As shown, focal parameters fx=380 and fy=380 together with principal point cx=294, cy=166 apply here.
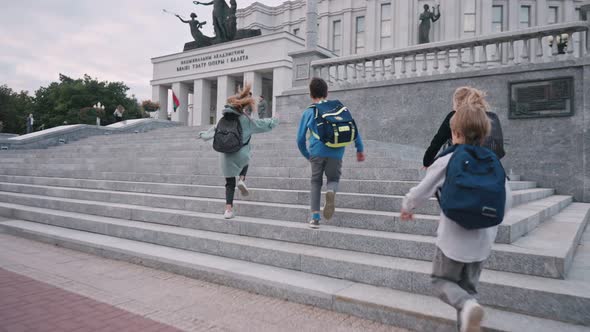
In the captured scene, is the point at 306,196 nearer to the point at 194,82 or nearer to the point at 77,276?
the point at 77,276

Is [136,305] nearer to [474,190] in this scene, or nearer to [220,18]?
[474,190]

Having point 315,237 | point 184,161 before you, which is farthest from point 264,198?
point 184,161

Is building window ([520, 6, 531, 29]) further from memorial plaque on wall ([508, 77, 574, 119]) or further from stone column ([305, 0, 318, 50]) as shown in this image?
memorial plaque on wall ([508, 77, 574, 119])

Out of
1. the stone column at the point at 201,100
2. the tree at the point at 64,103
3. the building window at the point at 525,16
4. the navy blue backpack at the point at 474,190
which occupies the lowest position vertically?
the navy blue backpack at the point at 474,190

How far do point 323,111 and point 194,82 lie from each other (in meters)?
28.0

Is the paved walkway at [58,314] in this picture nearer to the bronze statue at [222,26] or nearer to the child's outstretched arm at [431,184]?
the child's outstretched arm at [431,184]

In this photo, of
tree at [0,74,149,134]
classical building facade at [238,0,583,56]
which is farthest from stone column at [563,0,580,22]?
tree at [0,74,149,134]

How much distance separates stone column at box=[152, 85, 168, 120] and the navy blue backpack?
3370cm

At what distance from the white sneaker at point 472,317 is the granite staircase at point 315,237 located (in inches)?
28.3

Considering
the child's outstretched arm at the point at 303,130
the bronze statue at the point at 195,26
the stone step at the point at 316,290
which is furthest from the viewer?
the bronze statue at the point at 195,26

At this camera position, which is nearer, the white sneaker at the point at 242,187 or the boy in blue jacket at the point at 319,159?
the boy in blue jacket at the point at 319,159

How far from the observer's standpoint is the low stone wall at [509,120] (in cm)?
863

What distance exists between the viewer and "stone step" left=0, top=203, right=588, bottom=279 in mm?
3540

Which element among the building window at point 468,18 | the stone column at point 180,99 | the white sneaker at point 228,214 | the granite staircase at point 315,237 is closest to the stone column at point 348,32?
the building window at point 468,18
